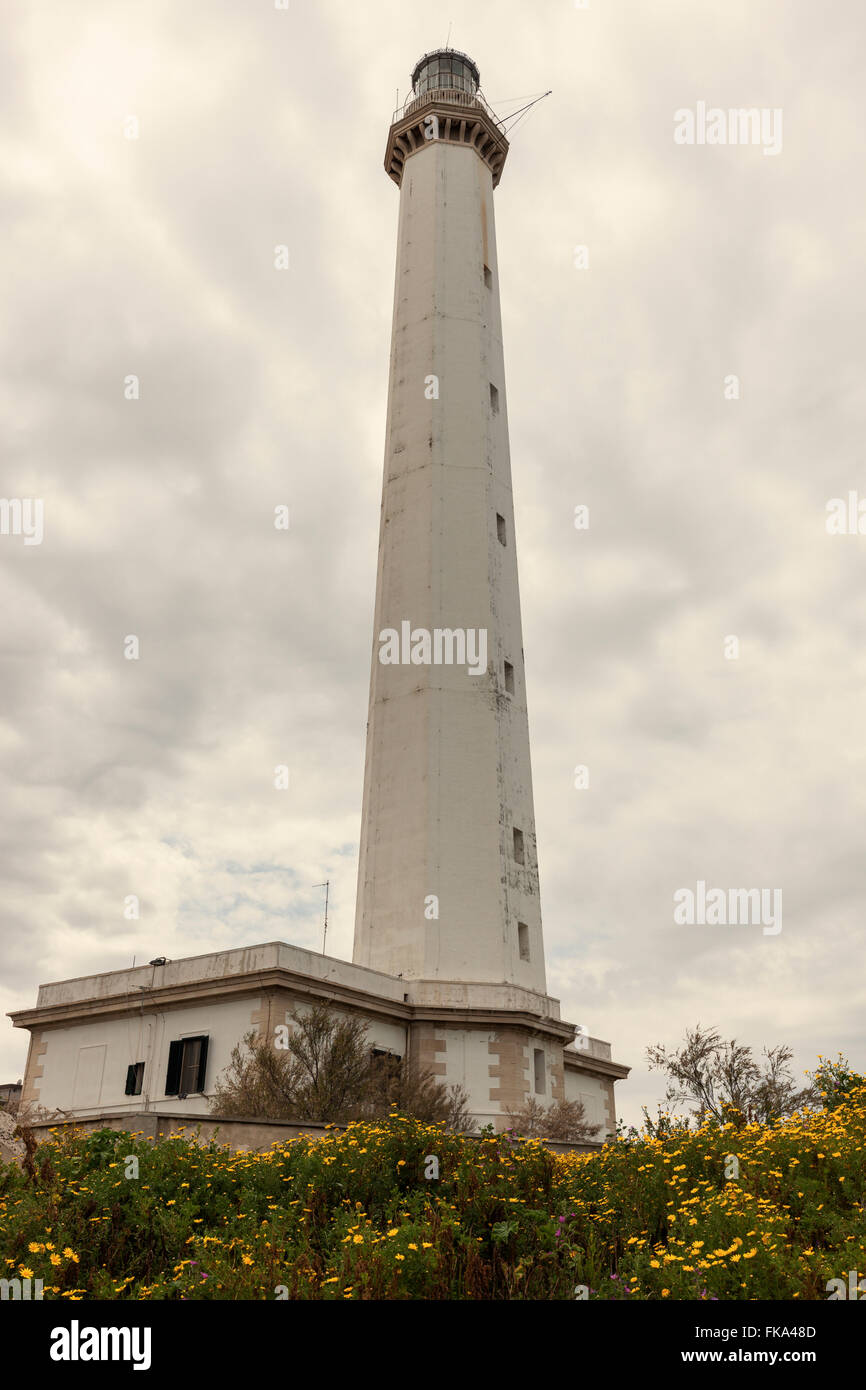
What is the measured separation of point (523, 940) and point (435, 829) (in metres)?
4.03

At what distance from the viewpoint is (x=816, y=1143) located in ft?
38.8

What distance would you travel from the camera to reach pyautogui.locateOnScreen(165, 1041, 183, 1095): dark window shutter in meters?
25.6

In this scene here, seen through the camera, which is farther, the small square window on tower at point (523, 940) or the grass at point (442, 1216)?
the small square window on tower at point (523, 940)

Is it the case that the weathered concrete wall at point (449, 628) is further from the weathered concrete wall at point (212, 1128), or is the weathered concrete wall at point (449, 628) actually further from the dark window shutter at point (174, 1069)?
the weathered concrete wall at point (212, 1128)

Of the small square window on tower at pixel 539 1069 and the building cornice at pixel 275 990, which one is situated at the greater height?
the building cornice at pixel 275 990

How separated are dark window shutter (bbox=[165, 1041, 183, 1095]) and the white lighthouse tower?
585 cm

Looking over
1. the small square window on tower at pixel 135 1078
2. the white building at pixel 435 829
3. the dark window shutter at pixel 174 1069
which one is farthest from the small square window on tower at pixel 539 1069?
the small square window on tower at pixel 135 1078

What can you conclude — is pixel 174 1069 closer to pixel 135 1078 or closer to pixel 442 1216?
pixel 135 1078

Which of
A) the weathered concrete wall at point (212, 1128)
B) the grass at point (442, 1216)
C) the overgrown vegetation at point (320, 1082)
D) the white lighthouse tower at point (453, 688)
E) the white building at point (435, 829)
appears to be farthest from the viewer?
the white lighthouse tower at point (453, 688)

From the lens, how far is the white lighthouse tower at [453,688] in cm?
2828

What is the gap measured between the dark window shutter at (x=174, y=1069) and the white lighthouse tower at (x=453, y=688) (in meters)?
5.85

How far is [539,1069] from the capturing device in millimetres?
28672

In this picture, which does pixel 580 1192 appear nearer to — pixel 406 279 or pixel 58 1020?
pixel 58 1020
